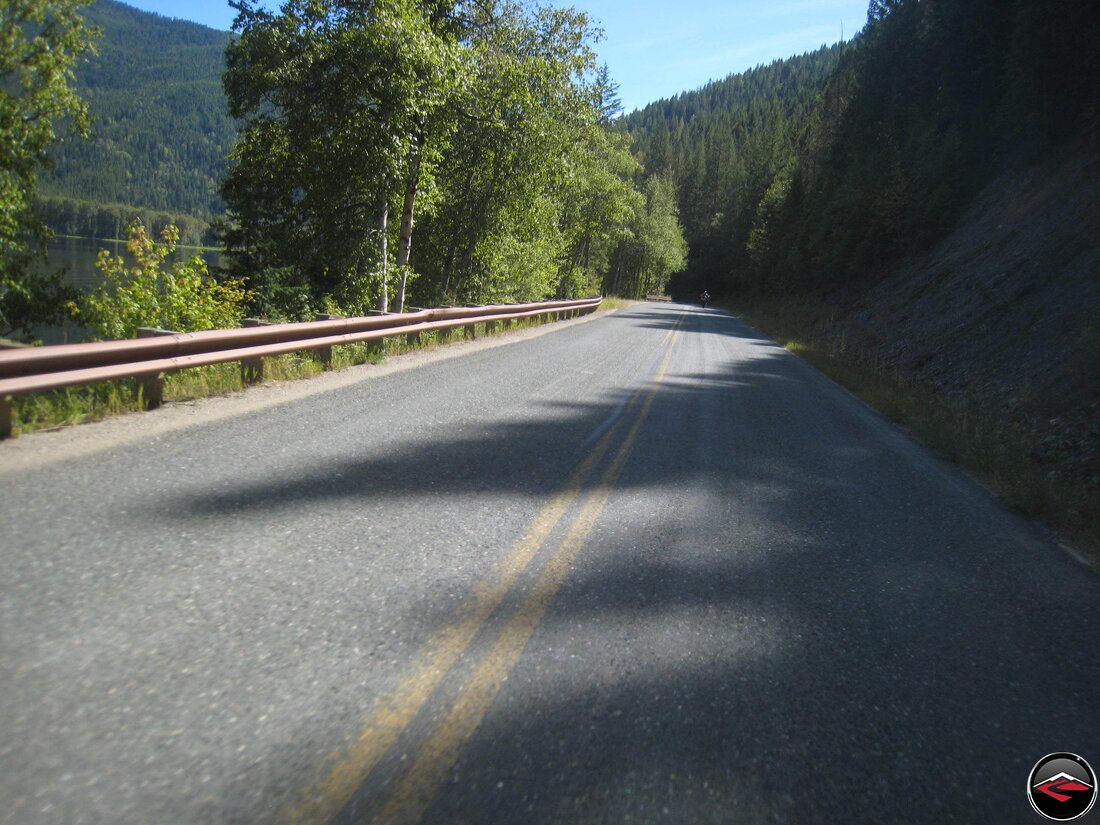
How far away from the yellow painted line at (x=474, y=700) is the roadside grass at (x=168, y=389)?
4497 millimetres

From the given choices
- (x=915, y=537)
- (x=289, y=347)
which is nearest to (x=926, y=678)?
(x=915, y=537)

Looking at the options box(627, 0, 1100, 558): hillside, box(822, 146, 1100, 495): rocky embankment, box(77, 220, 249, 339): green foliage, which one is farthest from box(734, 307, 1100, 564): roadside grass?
box(77, 220, 249, 339): green foliage

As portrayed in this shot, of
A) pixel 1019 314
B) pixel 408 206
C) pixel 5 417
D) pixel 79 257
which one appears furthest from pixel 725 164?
pixel 5 417

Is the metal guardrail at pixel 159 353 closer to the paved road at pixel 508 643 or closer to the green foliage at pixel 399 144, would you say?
the paved road at pixel 508 643

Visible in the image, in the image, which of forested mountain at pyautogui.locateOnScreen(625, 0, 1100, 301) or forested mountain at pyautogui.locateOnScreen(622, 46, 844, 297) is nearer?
forested mountain at pyautogui.locateOnScreen(625, 0, 1100, 301)

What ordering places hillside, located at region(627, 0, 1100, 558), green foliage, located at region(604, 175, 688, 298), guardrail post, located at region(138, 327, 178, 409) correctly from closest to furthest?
Result: guardrail post, located at region(138, 327, 178, 409), hillside, located at region(627, 0, 1100, 558), green foliage, located at region(604, 175, 688, 298)

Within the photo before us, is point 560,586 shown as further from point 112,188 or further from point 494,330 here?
point 112,188

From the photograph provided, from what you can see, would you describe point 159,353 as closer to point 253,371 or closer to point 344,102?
point 253,371

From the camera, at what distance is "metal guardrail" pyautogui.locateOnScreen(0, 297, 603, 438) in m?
5.14

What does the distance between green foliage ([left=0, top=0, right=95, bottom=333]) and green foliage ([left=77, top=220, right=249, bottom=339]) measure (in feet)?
34.7

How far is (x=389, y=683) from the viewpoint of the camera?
2.58m

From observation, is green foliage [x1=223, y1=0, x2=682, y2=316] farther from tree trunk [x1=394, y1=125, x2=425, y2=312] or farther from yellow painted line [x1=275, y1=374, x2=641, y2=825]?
yellow painted line [x1=275, y1=374, x2=641, y2=825]

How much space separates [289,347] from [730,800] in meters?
7.89

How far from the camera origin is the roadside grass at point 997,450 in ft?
19.7
